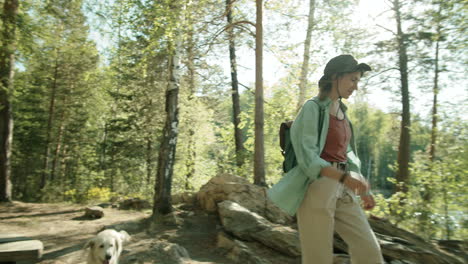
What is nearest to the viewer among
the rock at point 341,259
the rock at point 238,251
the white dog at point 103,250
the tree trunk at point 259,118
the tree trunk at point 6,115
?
the white dog at point 103,250

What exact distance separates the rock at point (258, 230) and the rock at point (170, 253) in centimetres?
117

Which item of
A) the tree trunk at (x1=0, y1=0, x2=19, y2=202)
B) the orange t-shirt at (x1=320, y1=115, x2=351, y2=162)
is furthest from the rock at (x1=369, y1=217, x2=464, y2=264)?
the tree trunk at (x1=0, y1=0, x2=19, y2=202)

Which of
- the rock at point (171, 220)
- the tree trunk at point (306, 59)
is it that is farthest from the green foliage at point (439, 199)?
the tree trunk at point (306, 59)

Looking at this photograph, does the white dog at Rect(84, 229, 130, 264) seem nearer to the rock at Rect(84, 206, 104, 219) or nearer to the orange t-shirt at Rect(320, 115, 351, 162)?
the orange t-shirt at Rect(320, 115, 351, 162)

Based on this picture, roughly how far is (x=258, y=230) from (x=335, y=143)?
438 cm

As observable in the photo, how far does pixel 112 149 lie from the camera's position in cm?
2317

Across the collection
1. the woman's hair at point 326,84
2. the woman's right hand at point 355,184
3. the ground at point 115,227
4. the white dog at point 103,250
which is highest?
the woman's hair at point 326,84

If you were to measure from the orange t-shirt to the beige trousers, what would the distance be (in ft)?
0.81

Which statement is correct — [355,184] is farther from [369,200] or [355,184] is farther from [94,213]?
[94,213]

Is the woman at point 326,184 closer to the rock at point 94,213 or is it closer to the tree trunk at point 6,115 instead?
the rock at point 94,213

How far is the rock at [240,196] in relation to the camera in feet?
28.1

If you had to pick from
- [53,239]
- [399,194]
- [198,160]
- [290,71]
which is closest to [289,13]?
[290,71]

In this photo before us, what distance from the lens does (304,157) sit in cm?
235

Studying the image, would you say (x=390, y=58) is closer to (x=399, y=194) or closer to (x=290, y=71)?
(x=290, y=71)
